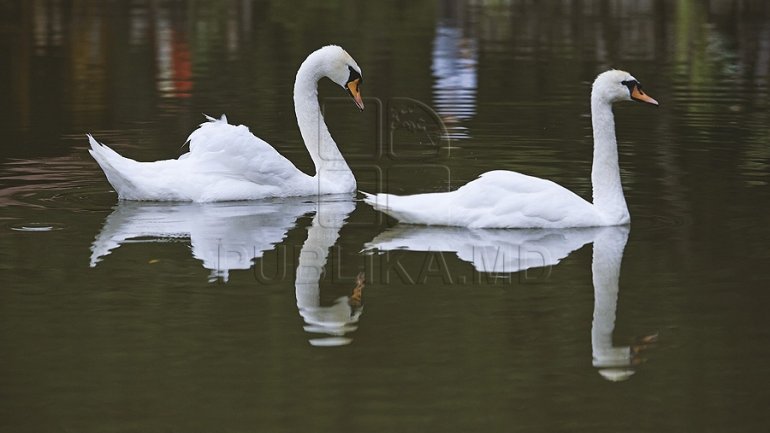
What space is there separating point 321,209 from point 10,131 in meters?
5.09

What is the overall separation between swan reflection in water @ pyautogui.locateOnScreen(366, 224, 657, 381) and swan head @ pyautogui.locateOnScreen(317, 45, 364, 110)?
2.64 metres

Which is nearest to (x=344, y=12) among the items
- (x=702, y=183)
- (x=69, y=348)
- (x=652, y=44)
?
(x=652, y=44)

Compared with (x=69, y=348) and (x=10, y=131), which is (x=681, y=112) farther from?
(x=69, y=348)

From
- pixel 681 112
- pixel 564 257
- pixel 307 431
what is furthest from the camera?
pixel 681 112

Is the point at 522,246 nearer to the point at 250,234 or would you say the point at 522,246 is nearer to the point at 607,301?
the point at 607,301

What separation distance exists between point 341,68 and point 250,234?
2953mm

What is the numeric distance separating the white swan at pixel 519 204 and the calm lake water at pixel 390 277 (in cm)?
13

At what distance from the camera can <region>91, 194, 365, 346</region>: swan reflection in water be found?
859cm

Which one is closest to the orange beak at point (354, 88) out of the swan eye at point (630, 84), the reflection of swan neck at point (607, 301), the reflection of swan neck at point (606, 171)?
the reflection of swan neck at point (606, 171)

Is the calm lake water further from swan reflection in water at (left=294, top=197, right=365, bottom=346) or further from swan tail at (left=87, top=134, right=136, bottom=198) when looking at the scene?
swan tail at (left=87, top=134, right=136, bottom=198)

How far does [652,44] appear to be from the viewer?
83.8 feet

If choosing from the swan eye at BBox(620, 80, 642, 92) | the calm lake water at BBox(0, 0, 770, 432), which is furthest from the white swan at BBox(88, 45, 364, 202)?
the swan eye at BBox(620, 80, 642, 92)

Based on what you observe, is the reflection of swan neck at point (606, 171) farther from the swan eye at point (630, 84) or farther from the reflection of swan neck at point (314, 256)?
the reflection of swan neck at point (314, 256)

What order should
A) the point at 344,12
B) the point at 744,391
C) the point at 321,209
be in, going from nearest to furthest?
the point at 744,391
the point at 321,209
the point at 344,12
